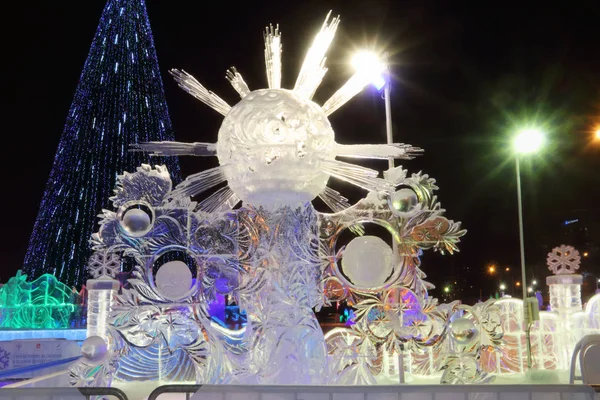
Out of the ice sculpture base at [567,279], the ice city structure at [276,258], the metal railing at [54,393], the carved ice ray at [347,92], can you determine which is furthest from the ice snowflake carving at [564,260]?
the metal railing at [54,393]

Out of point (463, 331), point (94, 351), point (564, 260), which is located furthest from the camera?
point (564, 260)

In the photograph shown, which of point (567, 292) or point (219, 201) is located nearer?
point (219, 201)

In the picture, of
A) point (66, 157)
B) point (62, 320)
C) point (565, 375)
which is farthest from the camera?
point (66, 157)

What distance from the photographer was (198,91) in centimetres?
589

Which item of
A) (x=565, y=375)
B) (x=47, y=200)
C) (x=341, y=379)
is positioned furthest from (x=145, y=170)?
(x=47, y=200)

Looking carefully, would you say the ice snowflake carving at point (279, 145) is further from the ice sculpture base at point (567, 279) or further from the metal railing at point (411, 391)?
the ice sculpture base at point (567, 279)

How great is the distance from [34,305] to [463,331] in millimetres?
16197

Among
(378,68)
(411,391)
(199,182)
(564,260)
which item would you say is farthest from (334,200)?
(564,260)

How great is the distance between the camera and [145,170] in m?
6.13

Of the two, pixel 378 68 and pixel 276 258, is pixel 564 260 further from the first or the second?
pixel 276 258

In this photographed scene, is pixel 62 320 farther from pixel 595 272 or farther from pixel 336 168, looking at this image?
pixel 595 272

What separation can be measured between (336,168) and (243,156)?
95 centimetres

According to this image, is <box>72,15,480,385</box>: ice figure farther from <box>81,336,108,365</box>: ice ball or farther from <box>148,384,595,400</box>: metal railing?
<box>148,384,595,400</box>: metal railing

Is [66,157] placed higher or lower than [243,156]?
higher
